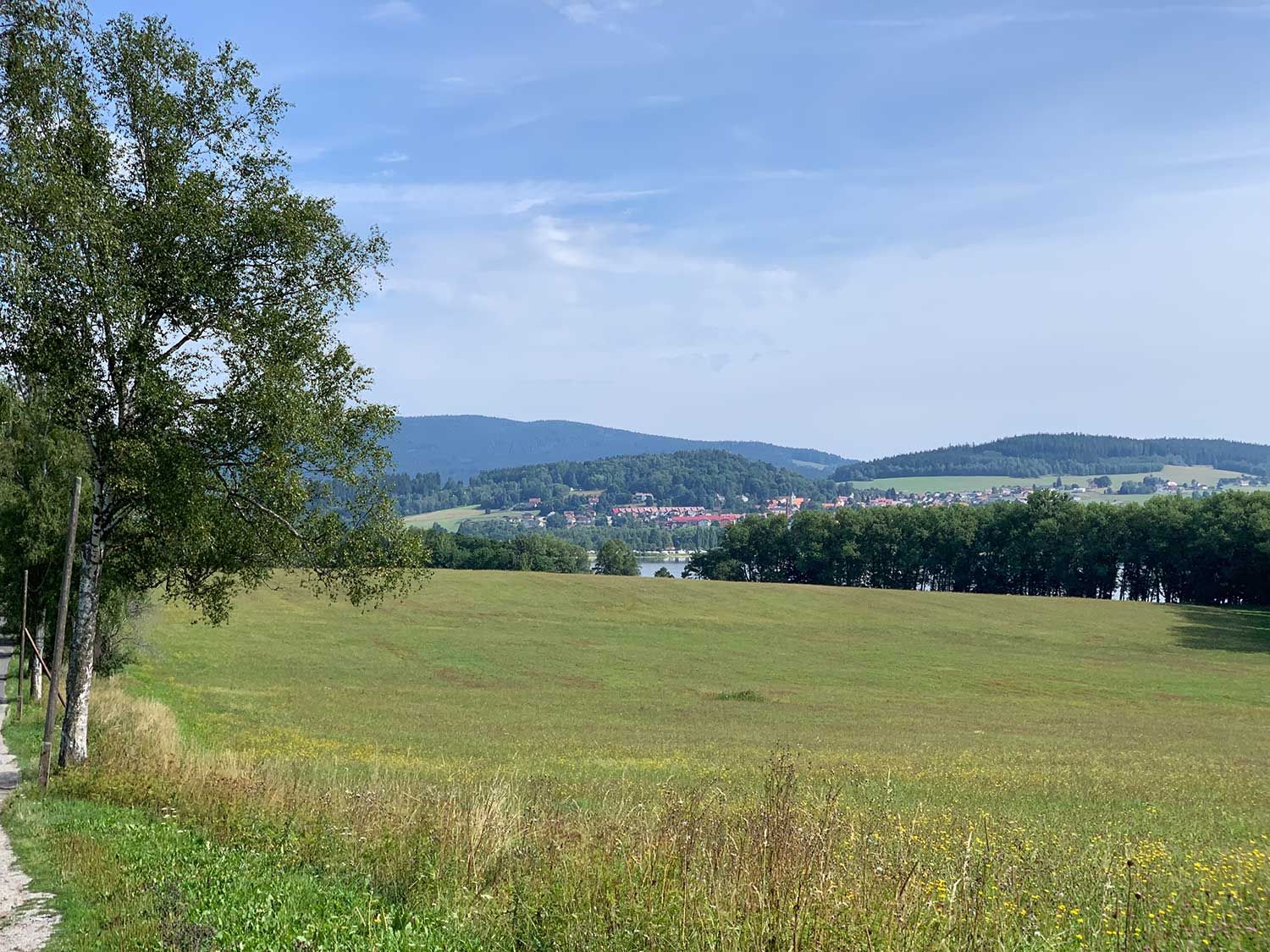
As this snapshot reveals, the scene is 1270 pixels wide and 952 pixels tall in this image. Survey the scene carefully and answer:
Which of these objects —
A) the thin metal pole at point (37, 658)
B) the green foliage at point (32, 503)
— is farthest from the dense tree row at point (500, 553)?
the green foliage at point (32, 503)

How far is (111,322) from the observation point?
1559 cm

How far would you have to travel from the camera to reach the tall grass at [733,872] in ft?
24.2

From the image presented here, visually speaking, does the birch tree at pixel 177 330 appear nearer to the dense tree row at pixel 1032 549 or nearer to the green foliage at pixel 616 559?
the dense tree row at pixel 1032 549

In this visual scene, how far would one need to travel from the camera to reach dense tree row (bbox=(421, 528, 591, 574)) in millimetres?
139375

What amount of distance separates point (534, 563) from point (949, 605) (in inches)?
2787

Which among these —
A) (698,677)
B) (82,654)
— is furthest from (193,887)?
(698,677)

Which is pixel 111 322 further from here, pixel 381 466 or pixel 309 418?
pixel 381 466

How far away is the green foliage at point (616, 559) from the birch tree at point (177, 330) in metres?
140

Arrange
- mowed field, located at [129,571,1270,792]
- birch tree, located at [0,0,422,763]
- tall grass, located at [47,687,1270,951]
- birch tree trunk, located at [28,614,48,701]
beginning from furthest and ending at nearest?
birch tree trunk, located at [28,614,48,701] < mowed field, located at [129,571,1270,792] < birch tree, located at [0,0,422,763] < tall grass, located at [47,687,1270,951]

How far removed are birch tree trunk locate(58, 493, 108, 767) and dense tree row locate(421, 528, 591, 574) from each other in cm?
11749

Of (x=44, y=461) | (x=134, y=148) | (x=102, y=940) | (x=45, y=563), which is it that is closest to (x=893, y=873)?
(x=102, y=940)

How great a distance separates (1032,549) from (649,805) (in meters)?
118

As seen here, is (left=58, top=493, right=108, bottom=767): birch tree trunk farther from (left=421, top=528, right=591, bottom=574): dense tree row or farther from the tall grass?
(left=421, top=528, right=591, bottom=574): dense tree row

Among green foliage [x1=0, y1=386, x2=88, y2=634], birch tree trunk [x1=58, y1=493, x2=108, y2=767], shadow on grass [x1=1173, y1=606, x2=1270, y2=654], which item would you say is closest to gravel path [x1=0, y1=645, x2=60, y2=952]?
birch tree trunk [x1=58, y1=493, x2=108, y2=767]
